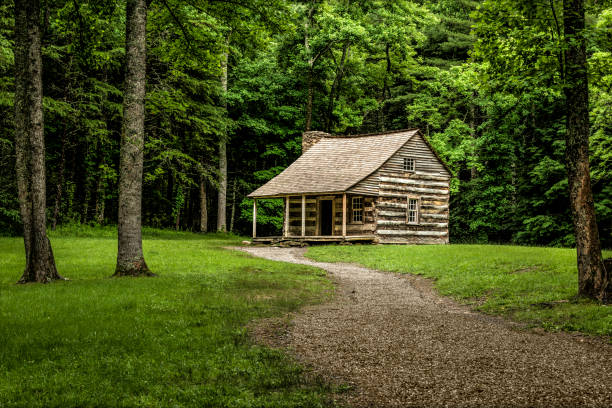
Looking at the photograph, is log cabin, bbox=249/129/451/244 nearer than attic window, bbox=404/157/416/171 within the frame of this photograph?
Yes

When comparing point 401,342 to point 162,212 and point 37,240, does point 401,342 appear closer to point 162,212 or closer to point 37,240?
point 37,240

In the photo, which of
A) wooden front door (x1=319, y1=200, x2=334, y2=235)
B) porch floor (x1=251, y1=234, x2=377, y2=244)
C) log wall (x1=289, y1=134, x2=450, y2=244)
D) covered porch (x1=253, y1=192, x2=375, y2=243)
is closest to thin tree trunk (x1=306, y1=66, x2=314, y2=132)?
wooden front door (x1=319, y1=200, x2=334, y2=235)

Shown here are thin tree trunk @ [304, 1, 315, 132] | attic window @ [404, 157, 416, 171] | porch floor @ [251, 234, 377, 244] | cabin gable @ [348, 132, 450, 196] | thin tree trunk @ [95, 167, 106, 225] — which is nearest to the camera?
porch floor @ [251, 234, 377, 244]

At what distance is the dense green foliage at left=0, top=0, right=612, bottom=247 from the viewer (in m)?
21.8

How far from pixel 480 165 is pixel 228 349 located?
33308mm

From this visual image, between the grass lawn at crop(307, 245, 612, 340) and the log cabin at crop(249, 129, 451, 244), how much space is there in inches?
238

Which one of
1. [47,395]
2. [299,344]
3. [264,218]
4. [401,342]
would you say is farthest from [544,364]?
[264,218]

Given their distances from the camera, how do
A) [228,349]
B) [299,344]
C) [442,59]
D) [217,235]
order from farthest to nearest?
[442,59], [217,235], [299,344], [228,349]

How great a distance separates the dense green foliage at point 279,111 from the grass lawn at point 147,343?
280 inches

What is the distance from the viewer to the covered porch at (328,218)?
30750 millimetres

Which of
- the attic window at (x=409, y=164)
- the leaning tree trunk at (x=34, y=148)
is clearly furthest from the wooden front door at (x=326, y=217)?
the leaning tree trunk at (x=34, y=148)

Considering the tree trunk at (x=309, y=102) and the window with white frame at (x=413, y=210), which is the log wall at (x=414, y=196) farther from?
the tree trunk at (x=309, y=102)

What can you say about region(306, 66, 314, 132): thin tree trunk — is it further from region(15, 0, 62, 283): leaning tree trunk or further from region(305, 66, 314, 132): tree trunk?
region(15, 0, 62, 283): leaning tree trunk

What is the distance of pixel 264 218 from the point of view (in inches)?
1699
